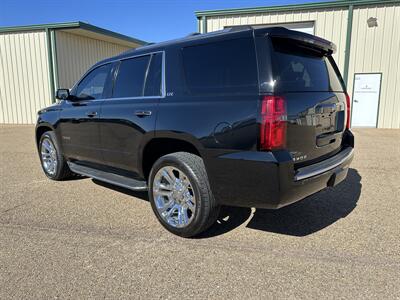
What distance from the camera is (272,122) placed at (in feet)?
8.92

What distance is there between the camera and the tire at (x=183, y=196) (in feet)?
10.5

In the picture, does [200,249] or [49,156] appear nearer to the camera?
[200,249]

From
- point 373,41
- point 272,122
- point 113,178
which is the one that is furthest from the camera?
point 373,41

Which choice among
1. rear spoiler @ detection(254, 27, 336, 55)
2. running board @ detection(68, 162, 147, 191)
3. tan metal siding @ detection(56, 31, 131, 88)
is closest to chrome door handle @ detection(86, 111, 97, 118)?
running board @ detection(68, 162, 147, 191)

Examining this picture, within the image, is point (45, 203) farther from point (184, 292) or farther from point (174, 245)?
point (184, 292)

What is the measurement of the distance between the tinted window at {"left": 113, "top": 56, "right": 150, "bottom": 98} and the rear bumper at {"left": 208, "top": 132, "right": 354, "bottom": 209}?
5.15ft

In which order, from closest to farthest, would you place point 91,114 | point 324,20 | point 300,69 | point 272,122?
point 272,122 < point 300,69 < point 91,114 < point 324,20

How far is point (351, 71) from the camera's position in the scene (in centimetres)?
1262

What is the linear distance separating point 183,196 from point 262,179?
3.23 ft

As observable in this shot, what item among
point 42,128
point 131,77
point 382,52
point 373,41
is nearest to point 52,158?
point 42,128

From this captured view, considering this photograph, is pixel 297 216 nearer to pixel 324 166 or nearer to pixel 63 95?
pixel 324 166

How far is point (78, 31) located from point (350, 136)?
14.0m

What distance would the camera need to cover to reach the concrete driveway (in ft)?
8.49

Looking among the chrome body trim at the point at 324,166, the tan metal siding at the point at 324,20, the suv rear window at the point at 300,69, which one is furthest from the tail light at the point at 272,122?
the tan metal siding at the point at 324,20
